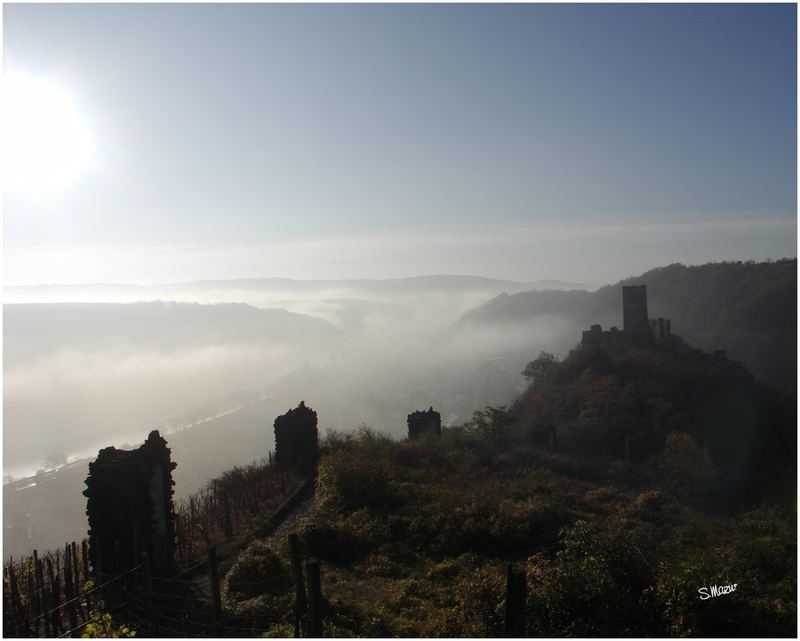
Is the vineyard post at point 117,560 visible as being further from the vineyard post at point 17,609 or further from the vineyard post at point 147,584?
the vineyard post at point 147,584

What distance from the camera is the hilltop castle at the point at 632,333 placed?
51125 mm

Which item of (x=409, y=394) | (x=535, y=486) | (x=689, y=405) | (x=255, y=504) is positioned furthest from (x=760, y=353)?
(x=255, y=504)

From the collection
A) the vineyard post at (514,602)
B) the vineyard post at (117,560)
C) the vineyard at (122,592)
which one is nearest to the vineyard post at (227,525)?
the vineyard at (122,592)

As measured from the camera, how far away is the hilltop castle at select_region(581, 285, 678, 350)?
5112cm

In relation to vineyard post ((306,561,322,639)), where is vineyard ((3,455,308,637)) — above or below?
below

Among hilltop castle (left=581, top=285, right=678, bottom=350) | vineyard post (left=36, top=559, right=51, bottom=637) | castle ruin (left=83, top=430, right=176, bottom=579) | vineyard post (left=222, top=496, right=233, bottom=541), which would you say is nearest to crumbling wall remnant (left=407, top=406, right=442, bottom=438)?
vineyard post (left=222, top=496, right=233, bottom=541)

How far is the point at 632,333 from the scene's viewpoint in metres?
51.5

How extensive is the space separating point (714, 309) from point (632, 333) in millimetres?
67902

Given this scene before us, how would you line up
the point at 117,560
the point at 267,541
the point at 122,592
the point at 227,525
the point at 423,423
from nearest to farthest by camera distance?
the point at 122,592, the point at 117,560, the point at 267,541, the point at 227,525, the point at 423,423

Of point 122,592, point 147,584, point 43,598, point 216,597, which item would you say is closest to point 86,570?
point 122,592

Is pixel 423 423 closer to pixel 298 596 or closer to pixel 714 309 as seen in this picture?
pixel 298 596

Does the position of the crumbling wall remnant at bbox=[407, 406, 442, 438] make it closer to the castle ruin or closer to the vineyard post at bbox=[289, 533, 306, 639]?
the castle ruin

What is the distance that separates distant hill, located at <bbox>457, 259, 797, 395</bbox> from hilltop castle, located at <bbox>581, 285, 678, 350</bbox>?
26.4 metres

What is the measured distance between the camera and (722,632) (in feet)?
29.5
